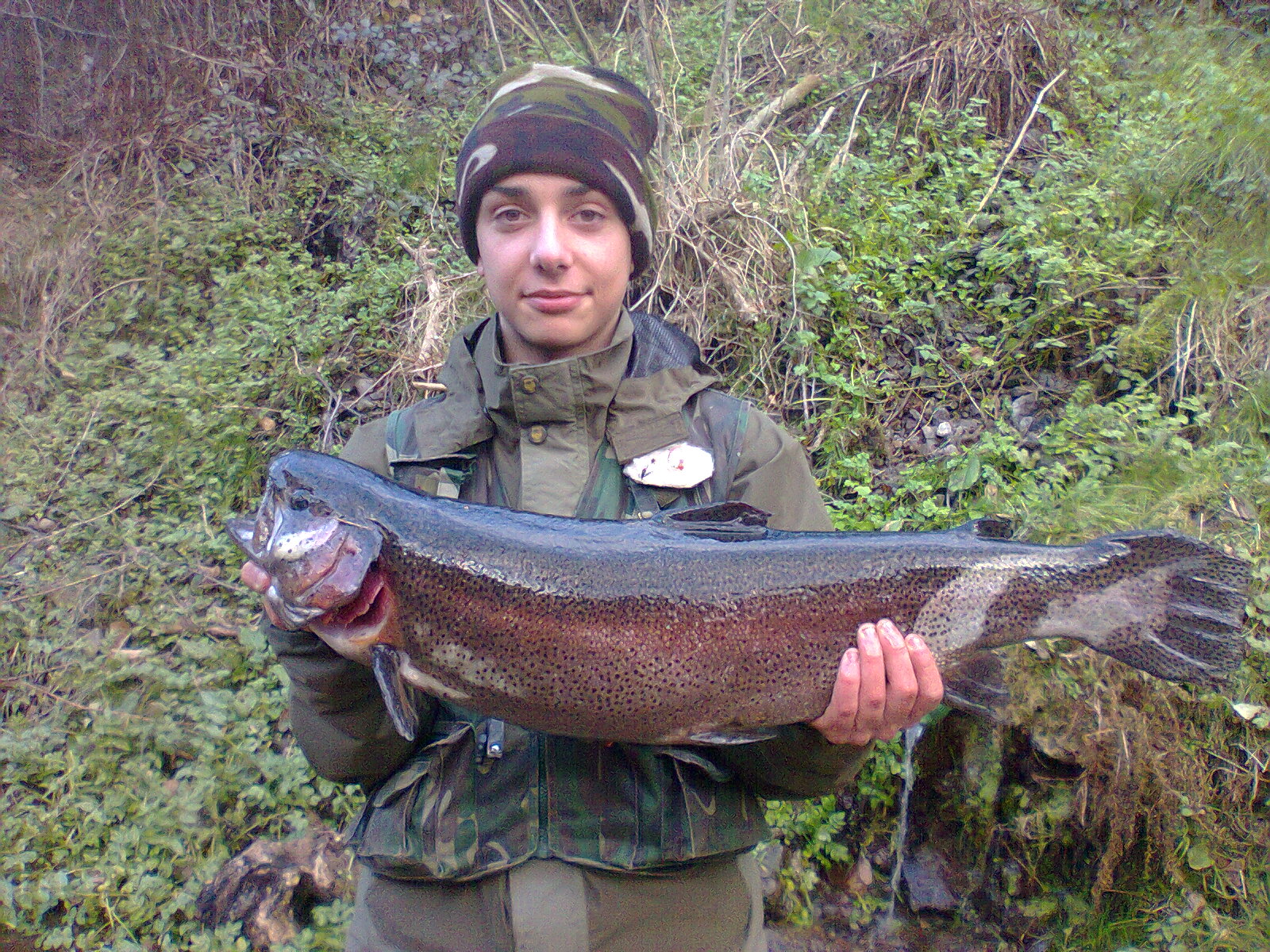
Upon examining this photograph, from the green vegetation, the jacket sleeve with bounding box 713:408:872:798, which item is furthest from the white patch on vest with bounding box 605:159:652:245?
→ the green vegetation

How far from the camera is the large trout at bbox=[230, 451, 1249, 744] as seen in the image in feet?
6.30

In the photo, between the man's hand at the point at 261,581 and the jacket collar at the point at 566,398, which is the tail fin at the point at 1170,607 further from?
the man's hand at the point at 261,581

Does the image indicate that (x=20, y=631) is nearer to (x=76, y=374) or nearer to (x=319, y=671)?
(x=76, y=374)

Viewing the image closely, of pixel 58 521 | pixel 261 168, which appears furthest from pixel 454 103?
pixel 58 521

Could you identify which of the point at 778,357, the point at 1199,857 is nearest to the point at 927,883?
the point at 1199,857

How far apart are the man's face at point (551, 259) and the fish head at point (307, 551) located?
692 mm

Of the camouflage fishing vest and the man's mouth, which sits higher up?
the man's mouth

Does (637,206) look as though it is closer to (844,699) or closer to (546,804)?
(844,699)

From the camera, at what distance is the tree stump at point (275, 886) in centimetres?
340

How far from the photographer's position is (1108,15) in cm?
750

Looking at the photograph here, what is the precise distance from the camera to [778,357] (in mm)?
4945

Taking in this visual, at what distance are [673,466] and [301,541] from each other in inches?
36.9

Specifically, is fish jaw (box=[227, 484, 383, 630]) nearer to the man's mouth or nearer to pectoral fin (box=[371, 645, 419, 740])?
pectoral fin (box=[371, 645, 419, 740])

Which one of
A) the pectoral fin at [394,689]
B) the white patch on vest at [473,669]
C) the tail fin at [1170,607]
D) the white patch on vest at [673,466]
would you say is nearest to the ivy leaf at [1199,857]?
the tail fin at [1170,607]
